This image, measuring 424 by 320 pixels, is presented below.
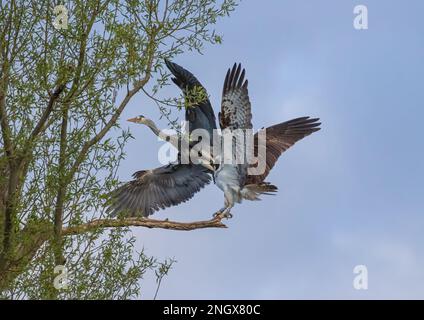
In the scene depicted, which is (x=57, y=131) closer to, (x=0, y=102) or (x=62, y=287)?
(x=0, y=102)

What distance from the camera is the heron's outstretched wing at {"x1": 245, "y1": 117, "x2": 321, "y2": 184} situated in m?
20.0

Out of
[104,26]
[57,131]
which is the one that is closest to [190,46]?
[104,26]

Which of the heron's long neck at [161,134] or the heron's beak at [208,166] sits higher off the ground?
the heron's long neck at [161,134]

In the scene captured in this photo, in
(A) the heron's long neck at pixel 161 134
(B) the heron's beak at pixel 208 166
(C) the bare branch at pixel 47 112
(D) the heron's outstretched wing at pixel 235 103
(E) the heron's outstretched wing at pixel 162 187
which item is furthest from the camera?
(E) the heron's outstretched wing at pixel 162 187

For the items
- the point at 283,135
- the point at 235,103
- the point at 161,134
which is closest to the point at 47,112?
the point at 235,103

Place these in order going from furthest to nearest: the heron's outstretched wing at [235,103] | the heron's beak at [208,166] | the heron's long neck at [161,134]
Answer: the heron's long neck at [161,134] < the heron's beak at [208,166] < the heron's outstretched wing at [235,103]

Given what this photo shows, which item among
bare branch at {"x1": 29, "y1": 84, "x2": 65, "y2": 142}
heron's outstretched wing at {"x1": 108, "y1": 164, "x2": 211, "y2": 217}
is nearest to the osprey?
heron's outstretched wing at {"x1": 108, "y1": 164, "x2": 211, "y2": 217}

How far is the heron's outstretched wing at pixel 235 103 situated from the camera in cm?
1866

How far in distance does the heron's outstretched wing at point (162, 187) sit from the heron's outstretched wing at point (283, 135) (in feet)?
5.05

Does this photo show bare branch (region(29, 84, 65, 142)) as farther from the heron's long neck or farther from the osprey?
the heron's long neck

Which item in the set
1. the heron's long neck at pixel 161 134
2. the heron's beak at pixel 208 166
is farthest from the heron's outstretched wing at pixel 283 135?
the heron's long neck at pixel 161 134

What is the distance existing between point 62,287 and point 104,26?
3607 mm

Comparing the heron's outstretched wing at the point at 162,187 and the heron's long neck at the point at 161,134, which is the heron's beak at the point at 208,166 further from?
the heron's outstretched wing at the point at 162,187

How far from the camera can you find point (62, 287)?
49.3ft
